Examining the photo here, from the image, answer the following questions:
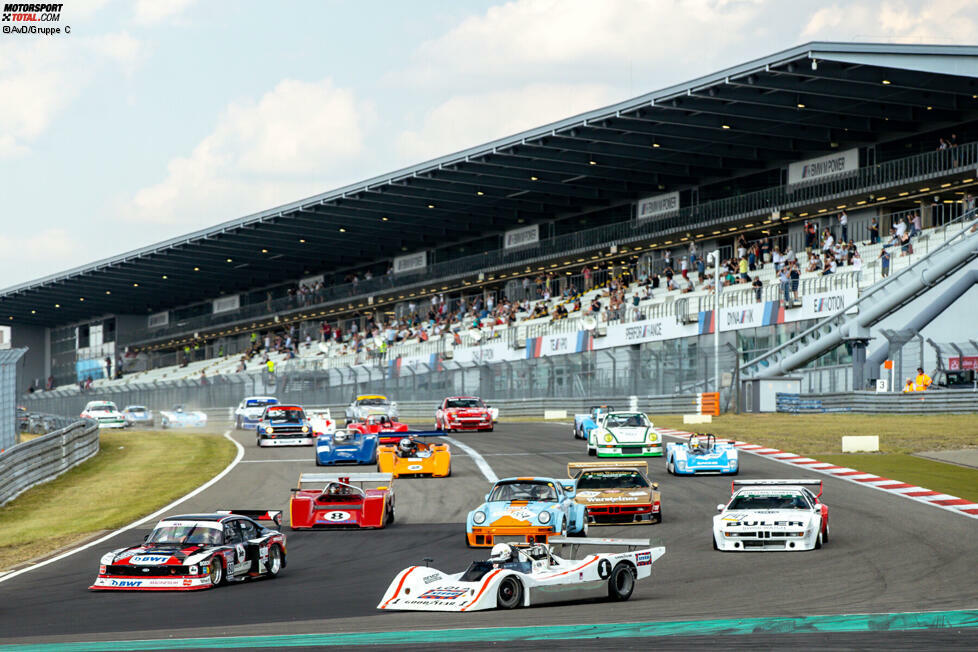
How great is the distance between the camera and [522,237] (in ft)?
240

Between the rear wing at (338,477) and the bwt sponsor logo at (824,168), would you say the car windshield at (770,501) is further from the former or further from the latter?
the bwt sponsor logo at (824,168)

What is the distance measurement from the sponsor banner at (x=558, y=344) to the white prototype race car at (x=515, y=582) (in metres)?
42.3

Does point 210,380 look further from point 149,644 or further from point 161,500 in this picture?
point 149,644

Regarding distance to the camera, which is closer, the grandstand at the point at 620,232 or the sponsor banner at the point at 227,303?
the grandstand at the point at 620,232

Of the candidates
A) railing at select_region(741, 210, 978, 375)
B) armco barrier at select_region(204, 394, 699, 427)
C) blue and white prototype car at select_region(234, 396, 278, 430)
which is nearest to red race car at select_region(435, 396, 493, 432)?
armco barrier at select_region(204, 394, 699, 427)

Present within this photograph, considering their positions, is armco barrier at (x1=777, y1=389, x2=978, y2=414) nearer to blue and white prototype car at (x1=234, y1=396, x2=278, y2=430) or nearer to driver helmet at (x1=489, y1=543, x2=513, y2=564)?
blue and white prototype car at (x1=234, y1=396, x2=278, y2=430)

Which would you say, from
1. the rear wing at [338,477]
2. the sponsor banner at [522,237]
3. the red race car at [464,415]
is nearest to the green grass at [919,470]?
the rear wing at [338,477]

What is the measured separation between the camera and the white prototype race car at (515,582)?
467 inches

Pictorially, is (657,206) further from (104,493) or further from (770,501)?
(770,501)

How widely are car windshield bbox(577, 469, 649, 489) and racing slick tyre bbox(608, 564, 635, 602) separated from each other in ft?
20.9

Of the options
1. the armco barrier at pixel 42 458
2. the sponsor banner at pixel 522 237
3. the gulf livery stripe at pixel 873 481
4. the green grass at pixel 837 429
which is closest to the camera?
the gulf livery stripe at pixel 873 481

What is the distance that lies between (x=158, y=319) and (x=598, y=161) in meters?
63.8

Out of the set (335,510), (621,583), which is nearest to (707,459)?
(335,510)

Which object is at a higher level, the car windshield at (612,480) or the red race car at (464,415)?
the red race car at (464,415)
